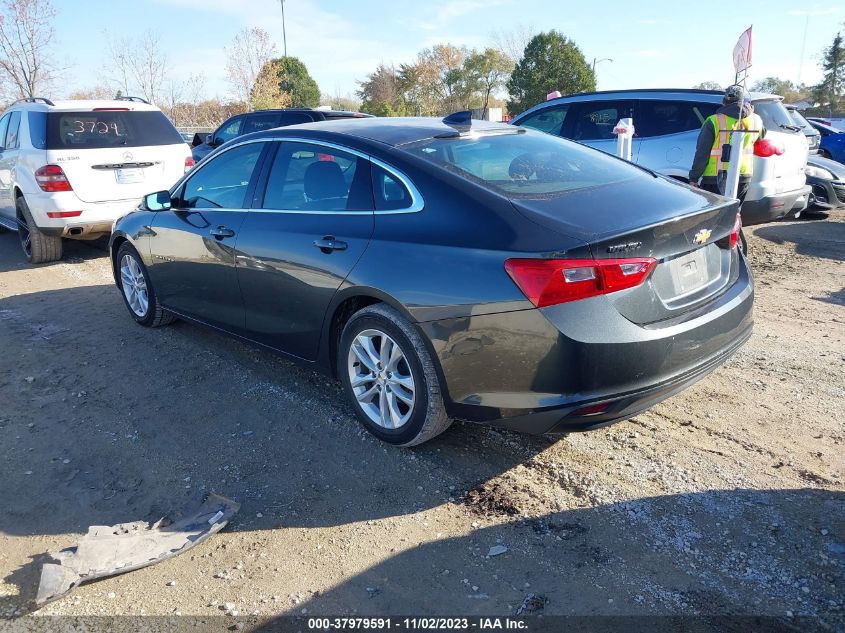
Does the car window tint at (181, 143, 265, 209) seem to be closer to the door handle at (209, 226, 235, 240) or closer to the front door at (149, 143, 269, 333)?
the front door at (149, 143, 269, 333)

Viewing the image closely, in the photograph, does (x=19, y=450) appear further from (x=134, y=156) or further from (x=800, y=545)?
(x=134, y=156)

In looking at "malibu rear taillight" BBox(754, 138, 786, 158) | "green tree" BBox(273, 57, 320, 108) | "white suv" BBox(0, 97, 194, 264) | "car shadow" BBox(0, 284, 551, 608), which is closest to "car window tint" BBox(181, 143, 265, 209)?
"car shadow" BBox(0, 284, 551, 608)

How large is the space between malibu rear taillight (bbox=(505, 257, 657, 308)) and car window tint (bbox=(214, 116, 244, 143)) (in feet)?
38.9

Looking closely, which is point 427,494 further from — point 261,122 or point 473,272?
point 261,122

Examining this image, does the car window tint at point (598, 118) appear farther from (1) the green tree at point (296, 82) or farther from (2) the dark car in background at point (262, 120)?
(1) the green tree at point (296, 82)

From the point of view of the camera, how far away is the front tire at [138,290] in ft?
18.3

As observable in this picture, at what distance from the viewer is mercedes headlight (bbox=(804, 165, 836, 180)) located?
1014 cm

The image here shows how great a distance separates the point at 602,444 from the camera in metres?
3.60

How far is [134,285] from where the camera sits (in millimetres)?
5820

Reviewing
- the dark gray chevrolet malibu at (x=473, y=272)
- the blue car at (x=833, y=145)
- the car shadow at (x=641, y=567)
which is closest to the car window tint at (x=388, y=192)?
the dark gray chevrolet malibu at (x=473, y=272)

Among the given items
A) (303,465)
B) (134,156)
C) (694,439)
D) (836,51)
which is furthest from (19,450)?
(836,51)

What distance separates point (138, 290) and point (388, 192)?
3230 millimetres

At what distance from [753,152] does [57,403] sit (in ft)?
24.1

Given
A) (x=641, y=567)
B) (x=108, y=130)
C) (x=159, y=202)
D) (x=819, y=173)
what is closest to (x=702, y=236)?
(x=641, y=567)
